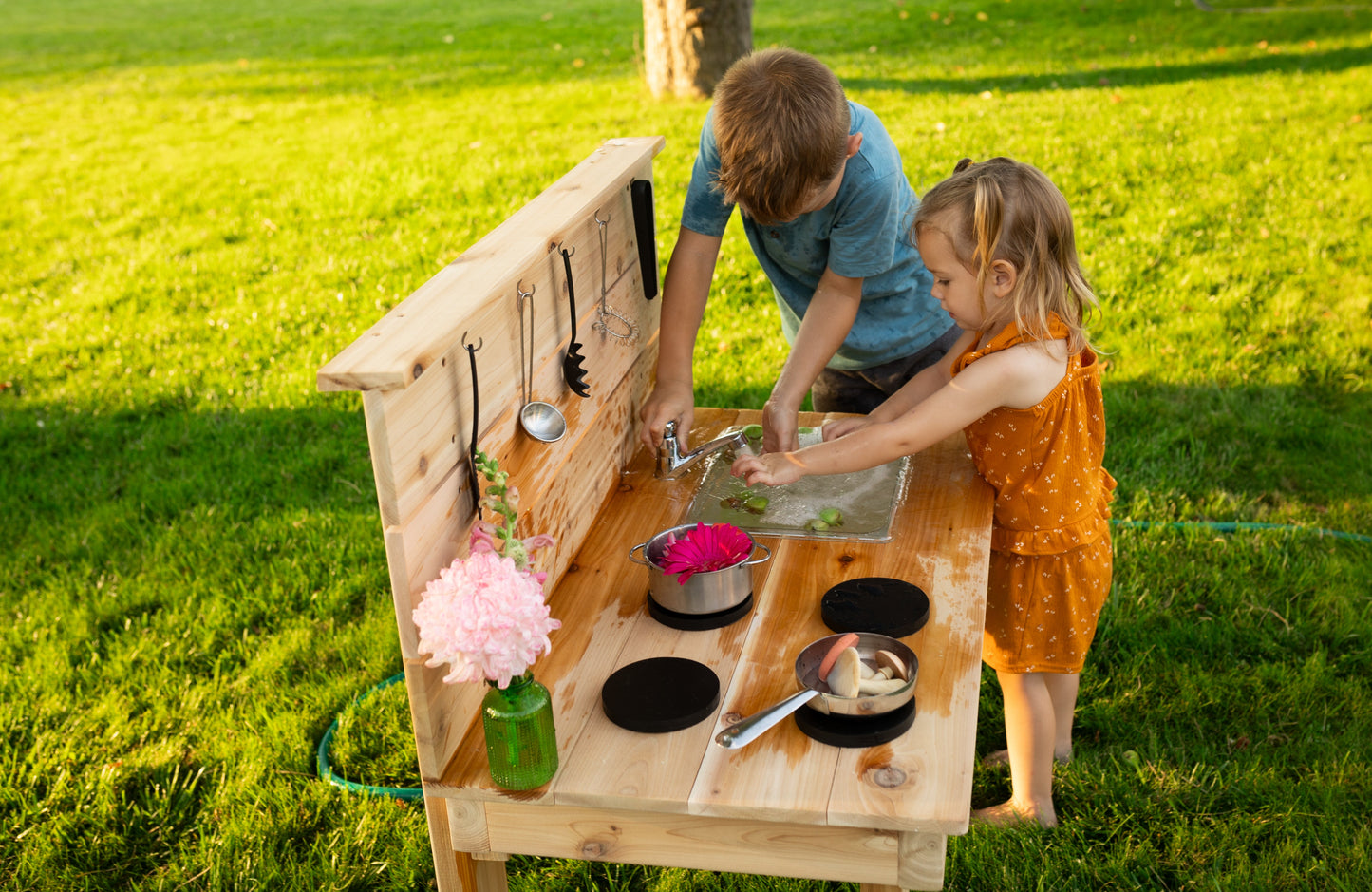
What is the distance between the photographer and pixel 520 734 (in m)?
1.64

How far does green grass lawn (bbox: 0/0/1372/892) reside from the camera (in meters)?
2.74

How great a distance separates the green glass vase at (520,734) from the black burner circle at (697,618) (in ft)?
1.43

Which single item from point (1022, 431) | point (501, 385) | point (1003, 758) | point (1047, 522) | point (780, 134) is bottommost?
point (1003, 758)

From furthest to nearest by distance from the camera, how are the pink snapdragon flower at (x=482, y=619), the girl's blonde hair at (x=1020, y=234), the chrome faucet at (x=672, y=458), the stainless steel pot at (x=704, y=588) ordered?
the chrome faucet at (x=672, y=458)
the girl's blonde hair at (x=1020, y=234)
the stainless steel pot at (x=704, y=588)
the pink snapdragon flower at (x=482, y=619)

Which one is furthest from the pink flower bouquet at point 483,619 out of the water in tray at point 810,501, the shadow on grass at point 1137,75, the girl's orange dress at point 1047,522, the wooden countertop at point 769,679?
the shadow on grass at point 1137,75

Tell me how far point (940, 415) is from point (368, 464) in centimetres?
291

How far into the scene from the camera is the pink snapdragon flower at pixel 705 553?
2.05 meters

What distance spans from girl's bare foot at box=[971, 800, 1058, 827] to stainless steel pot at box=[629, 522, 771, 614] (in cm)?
100

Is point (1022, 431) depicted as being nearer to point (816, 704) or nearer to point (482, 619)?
point (816, 704)

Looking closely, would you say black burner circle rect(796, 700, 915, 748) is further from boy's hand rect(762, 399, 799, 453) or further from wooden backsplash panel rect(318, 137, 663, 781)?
boy's hand rect(762, 399, 799, 453)

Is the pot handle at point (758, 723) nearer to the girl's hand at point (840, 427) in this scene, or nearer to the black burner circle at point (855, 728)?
the black burner circle at point (855, 728)

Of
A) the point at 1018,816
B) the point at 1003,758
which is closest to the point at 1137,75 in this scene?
the point at 1003,758

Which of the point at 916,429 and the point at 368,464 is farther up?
the point at 916,429

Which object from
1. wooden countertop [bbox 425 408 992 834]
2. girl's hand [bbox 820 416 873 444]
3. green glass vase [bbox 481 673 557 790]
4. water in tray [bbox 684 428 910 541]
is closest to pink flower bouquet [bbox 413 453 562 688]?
green glass vase [bbox 481 673 557 790]
